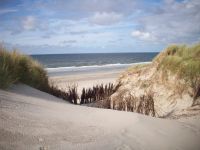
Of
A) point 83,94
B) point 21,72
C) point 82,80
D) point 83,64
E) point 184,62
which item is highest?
point 83,64

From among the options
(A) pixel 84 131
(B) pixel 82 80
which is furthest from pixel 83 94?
(B) pixel 82 80

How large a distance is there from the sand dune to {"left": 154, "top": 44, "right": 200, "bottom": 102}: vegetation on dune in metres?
3.72

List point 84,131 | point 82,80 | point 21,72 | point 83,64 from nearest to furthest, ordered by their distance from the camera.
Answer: point 84,131, point 21,72, point 82,80, point 83,64

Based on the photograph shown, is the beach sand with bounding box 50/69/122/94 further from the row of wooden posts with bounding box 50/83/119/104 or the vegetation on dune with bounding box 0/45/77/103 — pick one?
the vegetation on dune with bounding box 0/45/77/103

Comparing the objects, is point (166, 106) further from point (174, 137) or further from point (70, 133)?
point (70, 133)

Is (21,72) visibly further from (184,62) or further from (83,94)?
(184,62)

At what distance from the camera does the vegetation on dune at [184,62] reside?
8.82 metres

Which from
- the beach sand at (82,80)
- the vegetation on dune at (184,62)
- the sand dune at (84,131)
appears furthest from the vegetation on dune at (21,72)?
the beach sand at (82,80)

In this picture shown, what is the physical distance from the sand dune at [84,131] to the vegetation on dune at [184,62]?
3.72m

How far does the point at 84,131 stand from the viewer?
151 inches

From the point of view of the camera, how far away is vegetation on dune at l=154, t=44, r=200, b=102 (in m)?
8.82

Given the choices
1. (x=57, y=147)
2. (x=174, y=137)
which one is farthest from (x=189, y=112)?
(x=57, y=147)

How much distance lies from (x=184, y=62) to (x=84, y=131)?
6591mm

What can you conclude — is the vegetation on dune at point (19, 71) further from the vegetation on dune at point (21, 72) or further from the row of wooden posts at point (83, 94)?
the row of wooden posts at point (83, 94)
